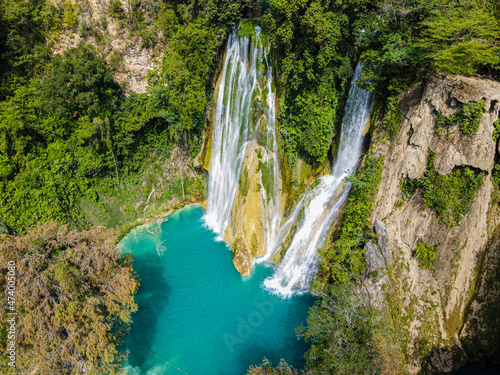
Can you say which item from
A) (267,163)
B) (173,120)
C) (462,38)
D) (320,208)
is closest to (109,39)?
(173,120)

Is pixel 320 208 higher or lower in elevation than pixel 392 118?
lower

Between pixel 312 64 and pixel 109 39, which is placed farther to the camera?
pixel 109 39

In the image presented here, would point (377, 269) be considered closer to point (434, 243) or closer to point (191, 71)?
point (434, 243)

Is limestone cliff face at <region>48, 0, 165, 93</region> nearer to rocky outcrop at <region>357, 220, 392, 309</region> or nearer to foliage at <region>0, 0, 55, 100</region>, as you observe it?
foliage at <region>0, 0, 55, 100</region>

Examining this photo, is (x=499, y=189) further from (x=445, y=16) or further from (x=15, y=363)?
(x=15, y=363)

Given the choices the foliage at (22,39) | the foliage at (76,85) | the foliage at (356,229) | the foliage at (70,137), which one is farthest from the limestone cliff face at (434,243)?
the foliage at (22,39)
